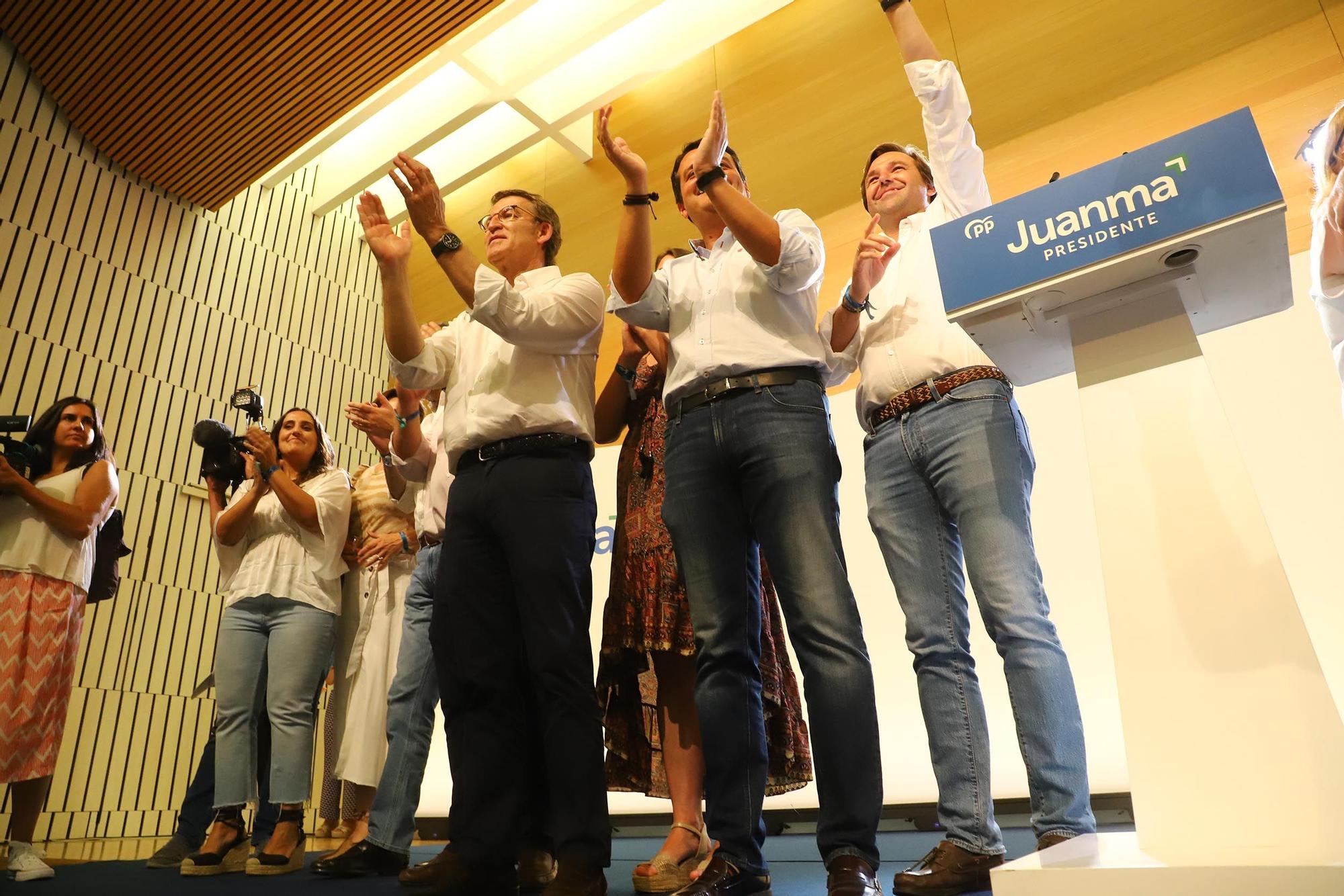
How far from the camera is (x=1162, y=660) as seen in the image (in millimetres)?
1042

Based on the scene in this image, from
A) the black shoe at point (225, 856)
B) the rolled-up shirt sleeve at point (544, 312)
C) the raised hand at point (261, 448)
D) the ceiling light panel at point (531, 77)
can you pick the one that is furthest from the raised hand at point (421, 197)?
the ceiling light panel at point (531, 77)

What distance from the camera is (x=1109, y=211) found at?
1.14m

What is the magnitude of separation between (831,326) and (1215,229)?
0.84m

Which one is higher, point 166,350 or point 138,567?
point 166,350

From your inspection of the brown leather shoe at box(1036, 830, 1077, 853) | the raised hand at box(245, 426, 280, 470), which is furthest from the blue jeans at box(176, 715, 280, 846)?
the brown leather shoe at box(1036, 830, 1077, 853)

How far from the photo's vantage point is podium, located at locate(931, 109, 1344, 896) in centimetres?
93

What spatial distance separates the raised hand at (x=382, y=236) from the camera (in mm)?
1876

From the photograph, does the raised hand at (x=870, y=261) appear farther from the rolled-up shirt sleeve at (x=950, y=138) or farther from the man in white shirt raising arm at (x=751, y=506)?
the rolled-up shirt sleeve at (x=950, y=138)

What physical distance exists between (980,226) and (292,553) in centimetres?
220

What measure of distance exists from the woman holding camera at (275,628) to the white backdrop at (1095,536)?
1.73 meters

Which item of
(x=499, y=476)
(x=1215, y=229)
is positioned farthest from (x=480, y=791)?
(x=1215, y=229)

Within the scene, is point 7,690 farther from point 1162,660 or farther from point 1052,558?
point 1052,558

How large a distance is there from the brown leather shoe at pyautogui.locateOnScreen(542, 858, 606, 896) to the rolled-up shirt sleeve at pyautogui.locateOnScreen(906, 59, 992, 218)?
148cm

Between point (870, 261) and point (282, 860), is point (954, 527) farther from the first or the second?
point (282, 860)
